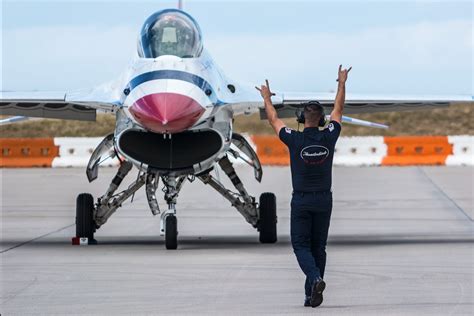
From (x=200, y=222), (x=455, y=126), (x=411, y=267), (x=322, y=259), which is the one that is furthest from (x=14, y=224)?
(x=455, y=126)

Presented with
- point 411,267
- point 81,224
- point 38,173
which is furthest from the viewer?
point 38,173

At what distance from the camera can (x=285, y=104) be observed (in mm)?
16141

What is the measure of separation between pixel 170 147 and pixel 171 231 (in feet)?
3.20

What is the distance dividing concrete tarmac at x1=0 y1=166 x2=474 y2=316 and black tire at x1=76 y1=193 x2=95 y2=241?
34cm

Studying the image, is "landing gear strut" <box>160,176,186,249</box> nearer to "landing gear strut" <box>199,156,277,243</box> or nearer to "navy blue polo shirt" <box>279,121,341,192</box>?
"landing gear strut" <box>199,156,277,243</box>

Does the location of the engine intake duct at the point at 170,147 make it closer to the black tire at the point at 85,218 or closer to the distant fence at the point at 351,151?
the black tire at the point at 85,218

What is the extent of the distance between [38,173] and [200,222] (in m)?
15.6

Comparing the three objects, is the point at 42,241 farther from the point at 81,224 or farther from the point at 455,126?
the point at 455,126

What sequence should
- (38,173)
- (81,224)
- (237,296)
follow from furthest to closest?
1. (38,173)
2. (81,224)
3. (237,296)

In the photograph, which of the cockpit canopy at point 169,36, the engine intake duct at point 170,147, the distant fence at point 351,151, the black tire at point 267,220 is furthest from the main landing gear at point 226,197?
the distant fence at point 351,151

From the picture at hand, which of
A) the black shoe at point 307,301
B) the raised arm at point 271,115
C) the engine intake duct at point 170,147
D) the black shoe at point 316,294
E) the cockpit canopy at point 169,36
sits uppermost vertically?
the cockpit canopy at point 169,36

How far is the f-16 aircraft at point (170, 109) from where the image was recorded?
44.2ft

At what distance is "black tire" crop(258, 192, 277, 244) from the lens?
1563 cm

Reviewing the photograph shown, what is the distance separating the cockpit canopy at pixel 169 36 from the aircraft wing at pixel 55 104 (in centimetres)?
77
